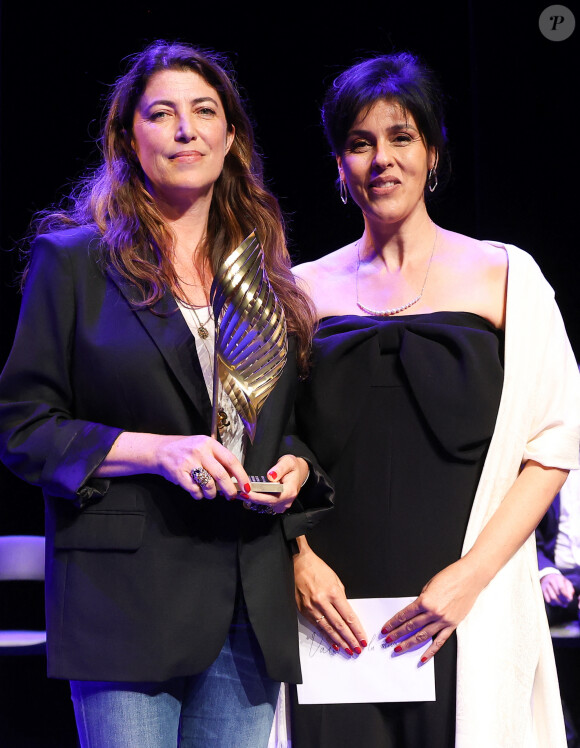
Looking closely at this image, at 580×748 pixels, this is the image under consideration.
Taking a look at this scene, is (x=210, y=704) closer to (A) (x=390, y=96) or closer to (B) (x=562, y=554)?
(A) (x=390, y=96)

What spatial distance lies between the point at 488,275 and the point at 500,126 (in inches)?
51.3

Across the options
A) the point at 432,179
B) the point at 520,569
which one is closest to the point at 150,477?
the point at 520,569

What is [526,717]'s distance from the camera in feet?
6.24

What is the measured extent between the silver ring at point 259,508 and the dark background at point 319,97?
176 cm

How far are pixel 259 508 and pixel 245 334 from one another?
283 mm

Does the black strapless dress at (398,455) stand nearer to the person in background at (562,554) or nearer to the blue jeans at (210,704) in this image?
the blue jeans at (210,704)

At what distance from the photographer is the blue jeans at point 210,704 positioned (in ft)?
4.92

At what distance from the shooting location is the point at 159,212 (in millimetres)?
1798

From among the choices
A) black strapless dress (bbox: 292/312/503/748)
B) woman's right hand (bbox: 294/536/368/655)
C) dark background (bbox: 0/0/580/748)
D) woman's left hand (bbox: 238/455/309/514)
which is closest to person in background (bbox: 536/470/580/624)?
dark background (bbox: 0/0/580/748)

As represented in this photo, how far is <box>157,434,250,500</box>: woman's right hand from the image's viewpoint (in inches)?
56.5

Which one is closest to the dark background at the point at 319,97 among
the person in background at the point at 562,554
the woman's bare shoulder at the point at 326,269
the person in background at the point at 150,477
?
the person in background at the point at 562,554

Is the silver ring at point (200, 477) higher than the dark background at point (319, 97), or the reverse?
the dark background at point (319, 97)

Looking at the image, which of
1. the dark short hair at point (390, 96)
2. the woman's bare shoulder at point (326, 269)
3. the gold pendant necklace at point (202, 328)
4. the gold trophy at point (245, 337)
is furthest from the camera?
the woman's bare shoulder at point (326, 269)

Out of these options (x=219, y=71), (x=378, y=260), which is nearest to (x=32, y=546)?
(x=378, y=260)
